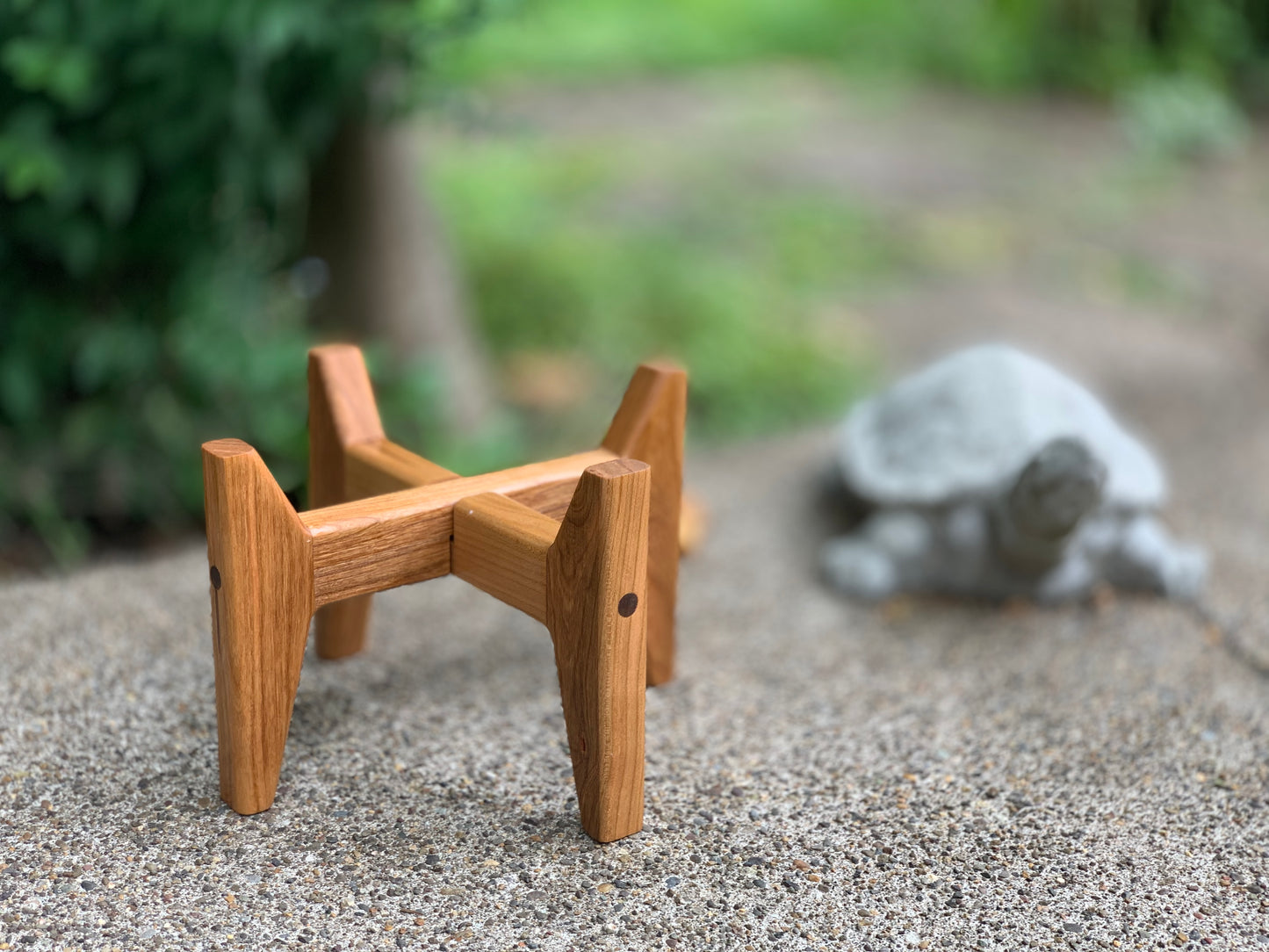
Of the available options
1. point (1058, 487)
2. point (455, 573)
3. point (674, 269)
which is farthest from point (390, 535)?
point (674, 269)

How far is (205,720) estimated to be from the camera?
5.41 feet

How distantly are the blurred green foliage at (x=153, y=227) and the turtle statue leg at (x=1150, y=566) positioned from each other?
151cm

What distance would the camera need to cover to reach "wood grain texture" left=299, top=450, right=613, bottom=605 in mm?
1357

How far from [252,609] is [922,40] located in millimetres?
6510

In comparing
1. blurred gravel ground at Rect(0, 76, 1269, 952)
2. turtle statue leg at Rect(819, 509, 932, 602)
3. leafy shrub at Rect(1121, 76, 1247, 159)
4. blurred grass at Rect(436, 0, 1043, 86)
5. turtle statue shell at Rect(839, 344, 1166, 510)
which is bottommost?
blurred gravel ground at Rect(0, 76, 1269, 952)

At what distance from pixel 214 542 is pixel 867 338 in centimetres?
266

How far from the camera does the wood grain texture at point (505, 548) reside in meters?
1.36

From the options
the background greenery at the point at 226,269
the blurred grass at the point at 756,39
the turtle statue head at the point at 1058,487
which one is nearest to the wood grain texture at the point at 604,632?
the turtle statue head at the point at 1058,487

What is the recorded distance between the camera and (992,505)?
2072 millimetres

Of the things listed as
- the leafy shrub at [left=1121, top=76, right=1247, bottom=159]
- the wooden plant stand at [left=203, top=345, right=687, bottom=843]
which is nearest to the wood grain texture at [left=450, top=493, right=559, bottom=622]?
the wooden plant stand at [left=203, top=345, right=687, bottom=843]

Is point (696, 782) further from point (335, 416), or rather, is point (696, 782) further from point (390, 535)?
point (335, 416)

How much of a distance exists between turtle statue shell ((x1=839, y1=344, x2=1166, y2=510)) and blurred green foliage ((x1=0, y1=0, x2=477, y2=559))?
1.10 meters

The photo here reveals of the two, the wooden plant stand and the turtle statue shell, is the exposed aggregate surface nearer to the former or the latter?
the wooden plant stand

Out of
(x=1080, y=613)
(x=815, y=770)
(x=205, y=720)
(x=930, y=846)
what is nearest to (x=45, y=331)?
(x=205, y=720)
